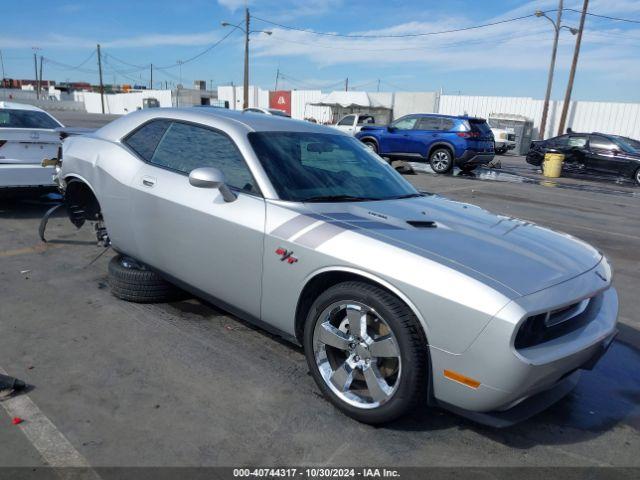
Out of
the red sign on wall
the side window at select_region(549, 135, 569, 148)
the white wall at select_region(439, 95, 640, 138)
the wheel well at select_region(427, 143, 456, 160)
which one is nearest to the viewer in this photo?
the wheel well at select_region(427, 143, 456, 160)

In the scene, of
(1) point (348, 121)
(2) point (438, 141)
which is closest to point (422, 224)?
(2) point (438, 141)

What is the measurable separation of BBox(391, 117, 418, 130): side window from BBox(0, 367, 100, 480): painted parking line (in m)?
15.7

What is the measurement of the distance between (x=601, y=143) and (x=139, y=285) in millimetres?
17821

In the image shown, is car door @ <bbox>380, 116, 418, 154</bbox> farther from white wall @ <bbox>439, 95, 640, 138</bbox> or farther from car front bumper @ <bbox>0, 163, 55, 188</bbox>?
white wall @ <bbox>439, 95, 640, 138</bbox>

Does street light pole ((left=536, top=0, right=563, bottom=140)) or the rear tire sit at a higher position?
street light pole ((left=536, top=0, right=563, bottom=140))

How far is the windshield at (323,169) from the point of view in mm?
3281

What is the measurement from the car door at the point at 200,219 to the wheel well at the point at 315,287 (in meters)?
0.31

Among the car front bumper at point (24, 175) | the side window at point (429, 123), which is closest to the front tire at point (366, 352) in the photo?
→ the car front bumper at point (24, 175)

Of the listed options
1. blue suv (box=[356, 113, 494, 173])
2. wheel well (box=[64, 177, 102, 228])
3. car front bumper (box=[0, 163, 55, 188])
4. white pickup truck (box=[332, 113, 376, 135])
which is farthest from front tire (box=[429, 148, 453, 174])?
wheel well (box=[64, 177, 102, 228])

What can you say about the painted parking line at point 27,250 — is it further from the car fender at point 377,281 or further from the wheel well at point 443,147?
the wheel well at point 443,147

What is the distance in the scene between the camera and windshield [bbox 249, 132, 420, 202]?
3.28 meters

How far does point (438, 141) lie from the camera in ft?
53.2

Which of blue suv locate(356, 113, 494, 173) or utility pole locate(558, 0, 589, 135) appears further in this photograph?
utility pole locate(558, 0, 589, 135)

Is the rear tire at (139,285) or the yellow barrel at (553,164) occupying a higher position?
the yellow barrel at (553,164)
